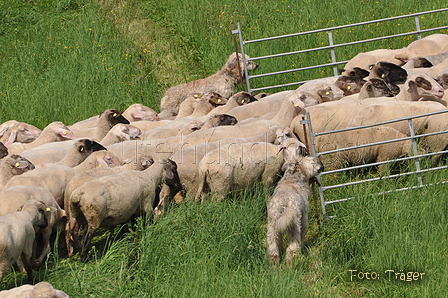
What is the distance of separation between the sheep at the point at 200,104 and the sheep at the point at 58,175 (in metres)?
3.64

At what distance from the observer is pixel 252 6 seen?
62.0 ft

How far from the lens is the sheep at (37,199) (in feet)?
25.6

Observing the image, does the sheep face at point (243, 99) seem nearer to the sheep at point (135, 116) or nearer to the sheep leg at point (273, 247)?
the sheep at point (135, 116)

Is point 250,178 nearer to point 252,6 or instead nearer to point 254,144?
point 254,144

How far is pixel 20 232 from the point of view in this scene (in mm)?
6941

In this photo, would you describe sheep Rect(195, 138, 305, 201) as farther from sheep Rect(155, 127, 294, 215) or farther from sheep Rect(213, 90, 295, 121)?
sheep Rect(213, 90, 295, 121)

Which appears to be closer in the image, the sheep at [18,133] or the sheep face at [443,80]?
the sheep face at [443,80]

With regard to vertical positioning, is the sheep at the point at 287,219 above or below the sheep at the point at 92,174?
below

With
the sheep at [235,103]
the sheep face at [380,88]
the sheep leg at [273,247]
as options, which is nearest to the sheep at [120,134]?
the sheep at [235,103]

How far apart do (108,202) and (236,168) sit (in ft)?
6.21

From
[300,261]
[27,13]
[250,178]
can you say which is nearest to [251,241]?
[300,261]

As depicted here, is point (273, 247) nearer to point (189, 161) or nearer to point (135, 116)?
point (189, 161)

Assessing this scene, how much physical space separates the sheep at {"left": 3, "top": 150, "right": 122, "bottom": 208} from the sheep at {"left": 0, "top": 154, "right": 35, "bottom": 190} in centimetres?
53

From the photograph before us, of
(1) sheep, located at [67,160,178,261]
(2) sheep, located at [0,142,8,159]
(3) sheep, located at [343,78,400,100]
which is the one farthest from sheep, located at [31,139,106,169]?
(3) sheep, located at [343,78,400,100]
